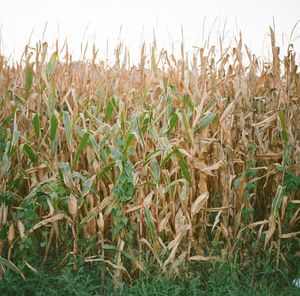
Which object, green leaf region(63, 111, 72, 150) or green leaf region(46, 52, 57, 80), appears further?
green leaf region(46, 52, 57, 80)

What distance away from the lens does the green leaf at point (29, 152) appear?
3.35 metres

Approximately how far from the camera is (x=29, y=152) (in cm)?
338

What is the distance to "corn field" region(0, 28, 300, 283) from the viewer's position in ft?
10.9

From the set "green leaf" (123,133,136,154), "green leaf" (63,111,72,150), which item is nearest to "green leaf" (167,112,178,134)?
"green leaf" (123,133,136,154)

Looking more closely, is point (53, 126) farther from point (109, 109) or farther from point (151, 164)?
point (151, 164)

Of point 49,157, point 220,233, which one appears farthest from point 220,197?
point 49,157

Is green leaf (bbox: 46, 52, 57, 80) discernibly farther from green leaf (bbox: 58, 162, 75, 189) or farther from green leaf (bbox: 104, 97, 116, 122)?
green leaf (bbox: 58, 162, 75, 189)

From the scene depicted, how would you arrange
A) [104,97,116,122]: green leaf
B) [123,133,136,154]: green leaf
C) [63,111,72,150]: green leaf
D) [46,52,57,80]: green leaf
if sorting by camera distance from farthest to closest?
[46,52,57,80]: green leaf
[104,97,116,122]: green leaf
[63,111,72,150]: green leaf
[123,133,136,154]: green leaf

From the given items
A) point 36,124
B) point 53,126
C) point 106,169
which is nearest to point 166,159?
point 106,169

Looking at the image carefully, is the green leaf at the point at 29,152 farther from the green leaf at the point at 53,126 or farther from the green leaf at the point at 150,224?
the green leaf at the point at 150,224

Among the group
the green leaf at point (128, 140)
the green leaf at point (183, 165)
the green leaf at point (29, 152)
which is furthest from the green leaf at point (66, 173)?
the green leaf at point (183, 165)

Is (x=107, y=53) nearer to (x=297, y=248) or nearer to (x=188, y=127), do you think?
(x=188, y=127)

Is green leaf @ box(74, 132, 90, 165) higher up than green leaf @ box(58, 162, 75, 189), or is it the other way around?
green leaf @ box(74, 132, 90, 165)

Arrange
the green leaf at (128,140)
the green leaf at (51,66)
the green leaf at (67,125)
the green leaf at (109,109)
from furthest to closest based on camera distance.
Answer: the green leaf at (51,66) < the green leaf at (109,109) < the green leaf at (67,125) < the green leaf at (128,140)
